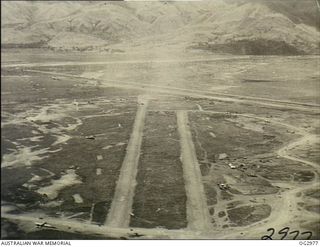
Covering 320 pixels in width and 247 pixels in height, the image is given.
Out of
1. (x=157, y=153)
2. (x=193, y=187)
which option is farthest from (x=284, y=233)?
(x=157, y=153)

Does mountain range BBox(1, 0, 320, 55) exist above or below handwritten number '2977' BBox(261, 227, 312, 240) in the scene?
above

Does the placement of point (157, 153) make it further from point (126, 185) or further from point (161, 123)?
point (161, 123)

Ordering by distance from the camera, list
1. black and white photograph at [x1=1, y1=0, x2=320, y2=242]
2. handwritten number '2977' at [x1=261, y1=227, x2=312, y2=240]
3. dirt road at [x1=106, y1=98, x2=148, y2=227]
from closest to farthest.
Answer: handwritten number '2977' at [x1=261, y1=227, x2=312, y2=240], dirt road at [x1=106, y1=98, x2=148, y2=227], black and white photograph at [x1=1, y1=0, x2=320, y2=242]

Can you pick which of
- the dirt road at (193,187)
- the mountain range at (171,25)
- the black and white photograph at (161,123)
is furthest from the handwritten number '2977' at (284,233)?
the mountain range at (171,25)

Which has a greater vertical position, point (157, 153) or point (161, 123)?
point (161, 123)

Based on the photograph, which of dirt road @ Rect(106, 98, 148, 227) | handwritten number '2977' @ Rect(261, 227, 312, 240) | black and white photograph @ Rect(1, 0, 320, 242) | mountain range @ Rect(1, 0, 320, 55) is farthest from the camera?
mountain range @ Rect(1, 0, 320, 55)

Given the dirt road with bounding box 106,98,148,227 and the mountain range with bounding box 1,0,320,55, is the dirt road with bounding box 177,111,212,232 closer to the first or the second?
the dirt road with bounding box 106,98,148,227

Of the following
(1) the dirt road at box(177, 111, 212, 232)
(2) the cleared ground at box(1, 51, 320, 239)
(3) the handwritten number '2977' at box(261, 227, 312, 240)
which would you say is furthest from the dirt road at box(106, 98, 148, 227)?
(3) the handwritten number '2977' at box(261, 227, 312, 240)
